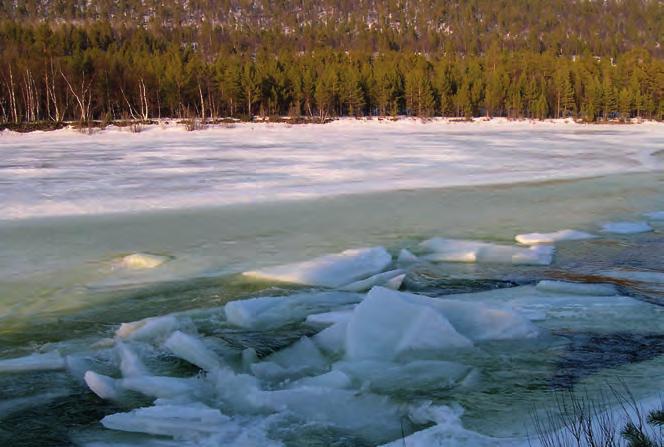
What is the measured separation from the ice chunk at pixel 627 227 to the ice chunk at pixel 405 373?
22.5ft

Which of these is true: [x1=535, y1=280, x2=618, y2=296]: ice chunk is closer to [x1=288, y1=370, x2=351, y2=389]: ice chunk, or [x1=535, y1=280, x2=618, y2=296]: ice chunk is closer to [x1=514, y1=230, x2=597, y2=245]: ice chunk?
[x1=514, y1=230, x2=597, y2=245]: ice chunk

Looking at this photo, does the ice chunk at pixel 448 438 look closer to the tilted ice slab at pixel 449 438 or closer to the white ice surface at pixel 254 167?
the tilted ice slab at pixel 449 438

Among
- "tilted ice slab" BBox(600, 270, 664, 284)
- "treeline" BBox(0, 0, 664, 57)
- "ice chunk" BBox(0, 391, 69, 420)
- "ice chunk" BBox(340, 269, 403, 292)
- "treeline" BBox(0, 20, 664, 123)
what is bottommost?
"tilted ice slab" BBox(600, 270, 664, 284)

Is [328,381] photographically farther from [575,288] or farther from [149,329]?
[575,288]

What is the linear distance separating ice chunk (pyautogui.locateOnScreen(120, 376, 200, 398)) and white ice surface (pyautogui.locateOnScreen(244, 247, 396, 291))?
3.08m

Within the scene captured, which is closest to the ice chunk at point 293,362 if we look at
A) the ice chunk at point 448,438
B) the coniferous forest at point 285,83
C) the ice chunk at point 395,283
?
the ice chunk at point 448,438

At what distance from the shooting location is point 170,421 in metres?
4.71

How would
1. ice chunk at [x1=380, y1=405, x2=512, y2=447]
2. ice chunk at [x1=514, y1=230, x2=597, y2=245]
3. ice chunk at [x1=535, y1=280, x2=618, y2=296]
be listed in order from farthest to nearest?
ice chunk at [x1=514, y1=230, x2=597, y2=245] → ice chunk at [x1=535, y1=280, x2=618, y2=296] → ice chunk at [x1=380, y1=405, x2=512, y2=447]

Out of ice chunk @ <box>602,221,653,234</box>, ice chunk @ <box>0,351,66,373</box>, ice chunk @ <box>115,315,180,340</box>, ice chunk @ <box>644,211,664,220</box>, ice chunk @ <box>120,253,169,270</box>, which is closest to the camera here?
ice chunk @ <box>0,351,66,373</box>

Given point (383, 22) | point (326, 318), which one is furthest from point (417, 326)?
point (383, 22)

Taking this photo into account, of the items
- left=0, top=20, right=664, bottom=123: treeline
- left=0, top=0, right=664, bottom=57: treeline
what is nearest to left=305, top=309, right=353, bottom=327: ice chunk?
left=0, top=20, right=664, bottom=123: treeline

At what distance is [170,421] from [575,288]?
5.00 m

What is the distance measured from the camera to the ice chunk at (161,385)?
5.28 m

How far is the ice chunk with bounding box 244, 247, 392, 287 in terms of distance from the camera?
27.7 ft
